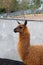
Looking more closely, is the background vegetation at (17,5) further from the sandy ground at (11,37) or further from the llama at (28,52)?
the llama at (28,52)

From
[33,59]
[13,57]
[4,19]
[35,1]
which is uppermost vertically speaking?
[35,1]

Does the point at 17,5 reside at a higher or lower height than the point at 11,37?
higher

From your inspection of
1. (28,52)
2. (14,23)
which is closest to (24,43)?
(28,52)

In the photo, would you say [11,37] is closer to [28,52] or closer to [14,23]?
[14,23]

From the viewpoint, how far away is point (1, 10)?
4.30ft

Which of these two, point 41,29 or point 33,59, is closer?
point 33,59

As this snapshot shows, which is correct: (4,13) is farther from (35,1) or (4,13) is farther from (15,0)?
(35,1)

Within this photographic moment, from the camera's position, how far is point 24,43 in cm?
104

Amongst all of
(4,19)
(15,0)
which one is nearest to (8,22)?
(4,19)

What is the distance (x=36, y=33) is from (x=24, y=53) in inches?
11.4

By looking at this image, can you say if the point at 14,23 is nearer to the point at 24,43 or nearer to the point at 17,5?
the point at 17,5

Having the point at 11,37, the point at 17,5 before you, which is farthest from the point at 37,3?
the point at 11,37

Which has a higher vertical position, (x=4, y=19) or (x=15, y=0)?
(x=15, y=0)

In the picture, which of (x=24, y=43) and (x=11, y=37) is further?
(x=11, y=37)
